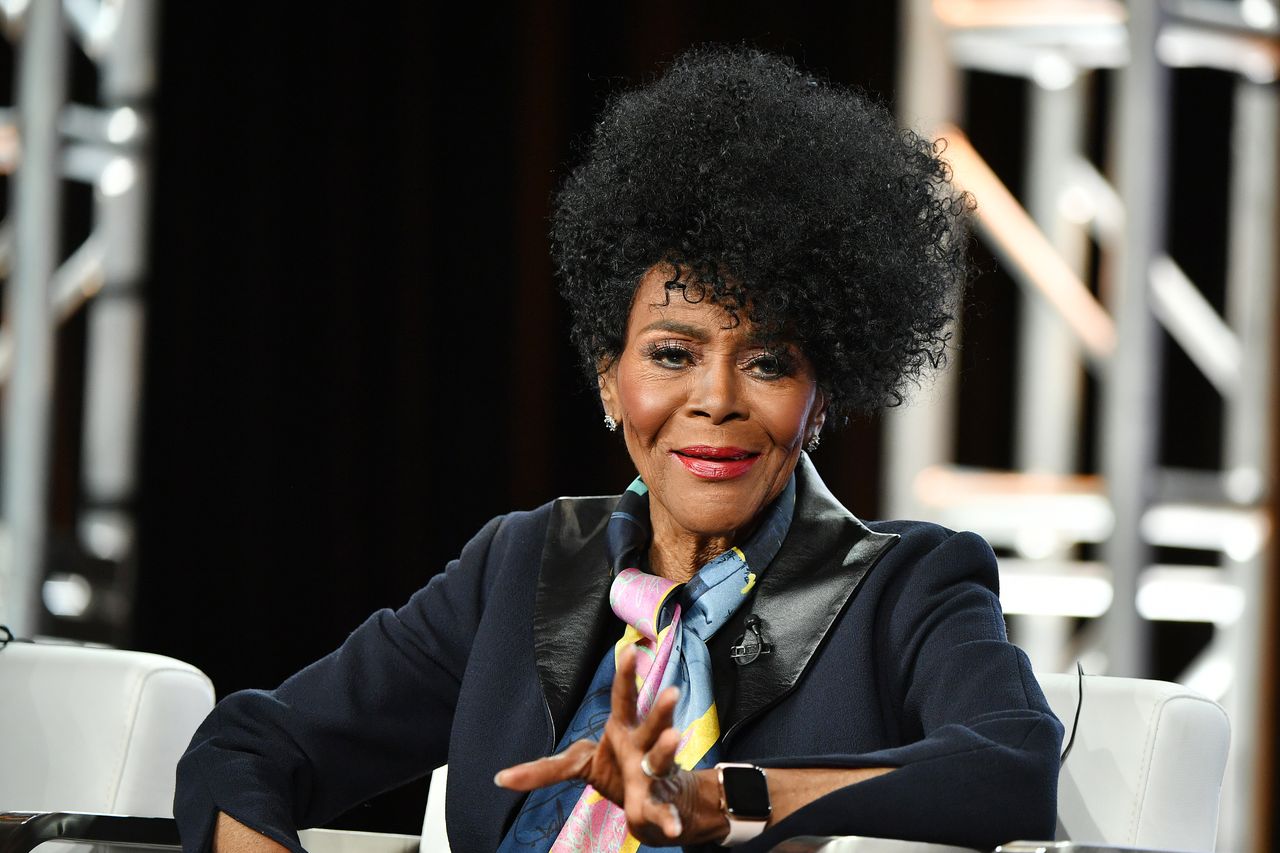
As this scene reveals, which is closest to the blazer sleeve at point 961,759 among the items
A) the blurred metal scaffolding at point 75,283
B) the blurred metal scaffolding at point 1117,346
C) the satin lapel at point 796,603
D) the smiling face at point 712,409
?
the satin lapel at point 796,603

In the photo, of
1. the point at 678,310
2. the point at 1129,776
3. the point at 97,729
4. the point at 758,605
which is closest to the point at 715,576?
the point at 758,605

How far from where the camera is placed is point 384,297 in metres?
4.11

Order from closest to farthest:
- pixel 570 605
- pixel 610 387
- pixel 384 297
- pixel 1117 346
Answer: pixel 570 605
pixel 610 387
pixel 1117 346
pixel 384 297

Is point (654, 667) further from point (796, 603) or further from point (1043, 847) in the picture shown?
point (1043, 847)

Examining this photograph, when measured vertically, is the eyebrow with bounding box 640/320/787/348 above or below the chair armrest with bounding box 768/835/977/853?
above

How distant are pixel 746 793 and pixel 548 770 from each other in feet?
0.62

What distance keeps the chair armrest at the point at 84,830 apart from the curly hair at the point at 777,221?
746 mm

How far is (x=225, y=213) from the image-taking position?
159 inches

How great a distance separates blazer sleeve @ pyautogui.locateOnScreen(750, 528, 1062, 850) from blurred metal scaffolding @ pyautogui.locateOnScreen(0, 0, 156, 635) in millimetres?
2844

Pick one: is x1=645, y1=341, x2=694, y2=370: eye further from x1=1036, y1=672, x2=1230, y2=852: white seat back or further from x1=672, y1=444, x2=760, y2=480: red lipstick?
x1=1036, y1=672, x2=1230, y2=852: white seat back

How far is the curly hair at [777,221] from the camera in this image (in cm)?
178

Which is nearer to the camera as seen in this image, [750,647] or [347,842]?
[750,647]

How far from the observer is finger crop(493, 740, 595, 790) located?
1.37 metres

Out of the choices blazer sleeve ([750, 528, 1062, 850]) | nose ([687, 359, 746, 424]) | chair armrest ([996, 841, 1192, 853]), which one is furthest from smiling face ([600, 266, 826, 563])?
chair armrest ([996, 841, 1192, 853])
